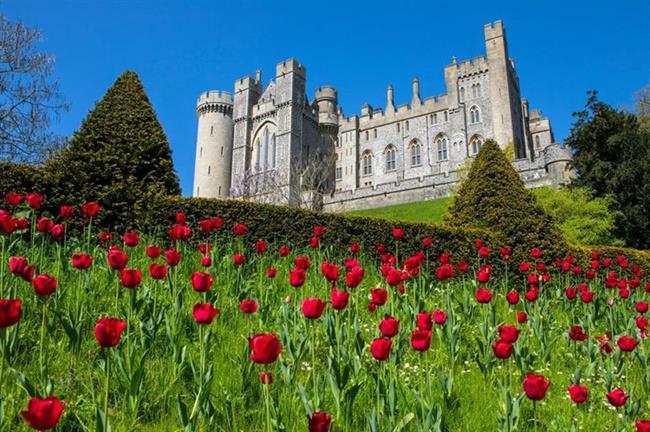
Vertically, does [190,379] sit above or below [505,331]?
below

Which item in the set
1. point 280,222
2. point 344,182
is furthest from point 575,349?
point 344,182

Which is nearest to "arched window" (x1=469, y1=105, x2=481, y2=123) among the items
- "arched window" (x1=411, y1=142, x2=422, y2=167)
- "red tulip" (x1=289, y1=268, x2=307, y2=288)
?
"arched window" (x1=411, y1=142, x2=422, y2=167)

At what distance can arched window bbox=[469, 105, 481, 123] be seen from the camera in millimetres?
42362

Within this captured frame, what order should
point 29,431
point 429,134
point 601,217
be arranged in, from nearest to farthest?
point 29,431, point 601,217, point 429,134

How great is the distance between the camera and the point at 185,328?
3.30m

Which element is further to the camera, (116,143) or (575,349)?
(116,143)

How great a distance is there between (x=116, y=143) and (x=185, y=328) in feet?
19.0

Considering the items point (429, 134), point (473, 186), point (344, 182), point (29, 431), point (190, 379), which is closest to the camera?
point (29, 431)

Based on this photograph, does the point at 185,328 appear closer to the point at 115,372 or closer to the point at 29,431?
the point at 115,372

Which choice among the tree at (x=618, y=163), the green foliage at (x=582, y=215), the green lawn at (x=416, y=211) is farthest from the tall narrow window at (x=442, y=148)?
the green foliage at (x=582, y=215)

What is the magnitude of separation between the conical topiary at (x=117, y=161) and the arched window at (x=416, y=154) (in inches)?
1566

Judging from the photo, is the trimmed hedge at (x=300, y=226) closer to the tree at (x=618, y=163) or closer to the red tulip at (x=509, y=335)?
the red tulip at (x=509, y=335)

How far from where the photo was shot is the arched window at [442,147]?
1753 inches

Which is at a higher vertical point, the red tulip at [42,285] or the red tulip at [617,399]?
the red tulip at [42,285]
